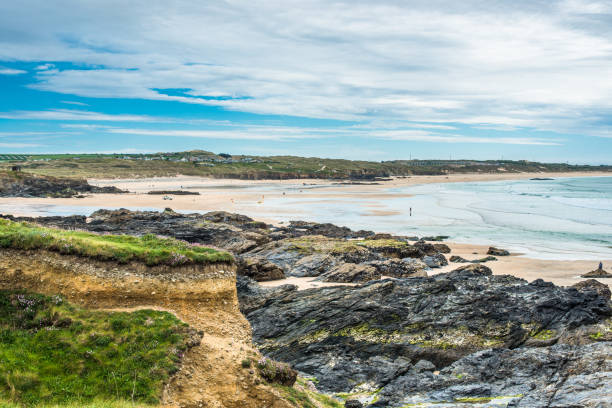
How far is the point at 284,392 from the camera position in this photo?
39.9 ft

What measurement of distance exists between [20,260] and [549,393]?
14.6 meters

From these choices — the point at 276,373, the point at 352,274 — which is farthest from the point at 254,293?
the point at 276,373

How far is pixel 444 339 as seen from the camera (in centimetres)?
1808

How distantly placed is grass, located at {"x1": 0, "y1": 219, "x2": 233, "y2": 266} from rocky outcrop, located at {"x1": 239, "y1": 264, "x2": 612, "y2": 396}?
5.97 m

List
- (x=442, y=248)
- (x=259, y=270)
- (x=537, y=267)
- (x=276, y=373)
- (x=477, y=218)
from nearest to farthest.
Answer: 1. (x=276, y=373)
2. (x=259, y=270)
3. (x=537, y=267)
4. (x=442, y=248)
5. (x=477, y=218)

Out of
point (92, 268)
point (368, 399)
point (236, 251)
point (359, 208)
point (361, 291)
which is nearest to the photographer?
point (92, 268)

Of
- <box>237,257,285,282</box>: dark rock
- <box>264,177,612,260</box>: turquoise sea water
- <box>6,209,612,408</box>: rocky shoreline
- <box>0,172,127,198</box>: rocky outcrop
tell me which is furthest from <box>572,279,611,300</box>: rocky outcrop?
<box>0,172,127,198</box>: rocky outcrop

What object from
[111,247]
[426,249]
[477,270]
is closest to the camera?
[111,247]

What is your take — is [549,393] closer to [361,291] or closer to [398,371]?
[398,371]

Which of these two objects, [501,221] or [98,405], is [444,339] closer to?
[98,405]

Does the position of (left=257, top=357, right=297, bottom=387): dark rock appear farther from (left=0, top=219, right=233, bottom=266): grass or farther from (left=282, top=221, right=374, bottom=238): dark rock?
(left=282, top=221, right=374, bottom=238): dark rock

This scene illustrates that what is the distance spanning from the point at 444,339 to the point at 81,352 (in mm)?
12830

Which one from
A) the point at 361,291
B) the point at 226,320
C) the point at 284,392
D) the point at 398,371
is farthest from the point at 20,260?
the point at 361,291

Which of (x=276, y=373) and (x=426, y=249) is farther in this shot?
(x=426, y=249)
